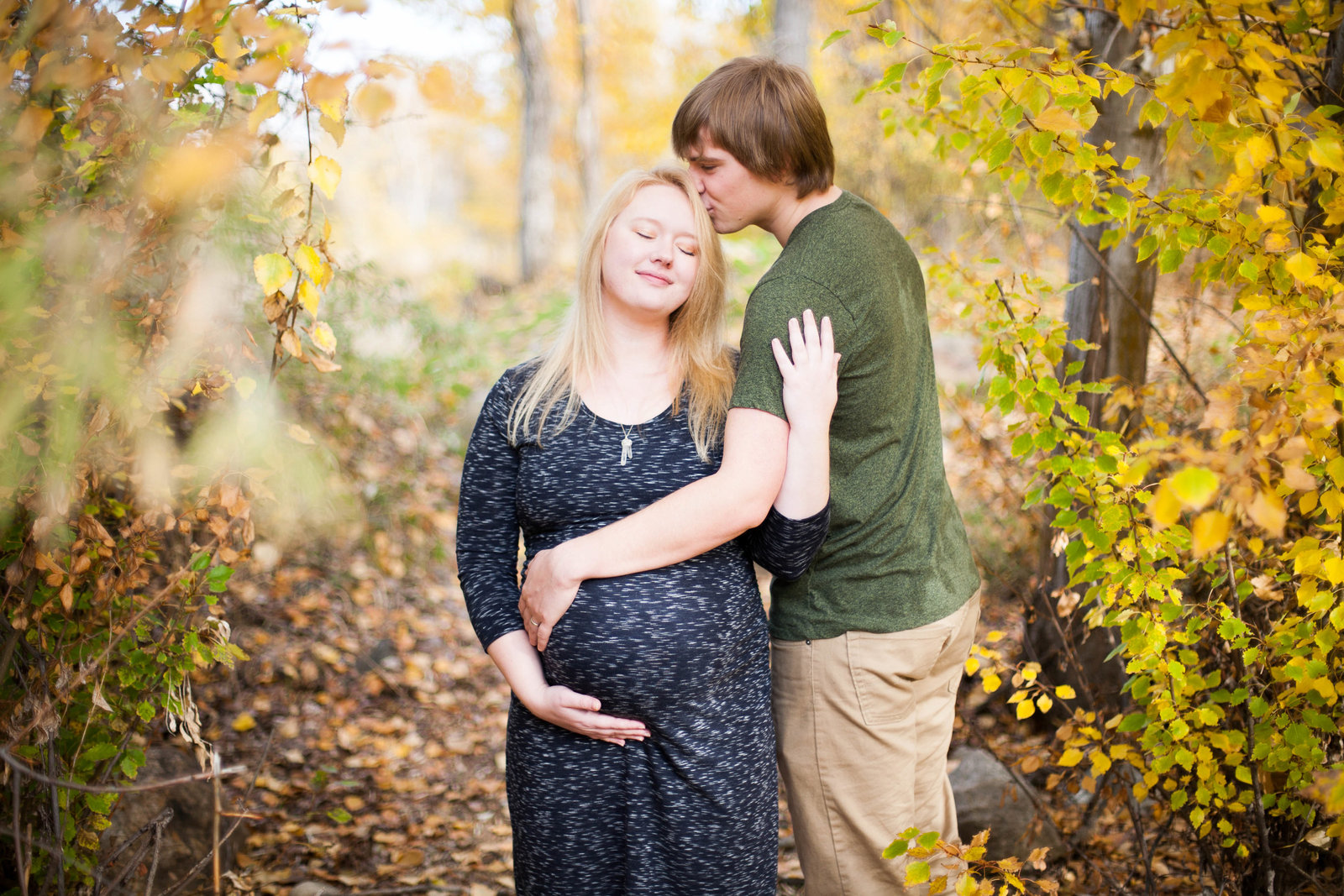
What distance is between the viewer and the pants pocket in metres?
2.06

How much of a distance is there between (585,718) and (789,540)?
1.95 ft

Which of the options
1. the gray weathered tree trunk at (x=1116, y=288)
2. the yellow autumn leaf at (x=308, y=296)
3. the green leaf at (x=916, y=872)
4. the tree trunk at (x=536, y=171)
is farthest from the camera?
the tree trunk at (x=536, y=171)

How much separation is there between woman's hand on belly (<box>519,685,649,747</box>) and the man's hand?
118mm

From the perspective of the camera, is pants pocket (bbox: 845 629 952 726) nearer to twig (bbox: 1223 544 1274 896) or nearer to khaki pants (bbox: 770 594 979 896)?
khaki pants (bbox: 770 594 979 896)

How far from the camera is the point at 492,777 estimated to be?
396 cm

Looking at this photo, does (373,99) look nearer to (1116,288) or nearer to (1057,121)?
(1057,121)

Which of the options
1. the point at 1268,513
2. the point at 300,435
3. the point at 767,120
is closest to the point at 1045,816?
the point at 1268,513

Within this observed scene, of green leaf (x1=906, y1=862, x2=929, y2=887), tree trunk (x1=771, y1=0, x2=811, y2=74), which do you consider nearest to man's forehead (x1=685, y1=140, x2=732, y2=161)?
green leaf (x1=906, y1=862, x2=929, y2=887)

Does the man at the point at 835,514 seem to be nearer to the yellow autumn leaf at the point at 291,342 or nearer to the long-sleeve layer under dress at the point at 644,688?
the long-sleeve layer under dress at the point at 644,688

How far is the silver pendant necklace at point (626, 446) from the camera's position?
6.75 ft

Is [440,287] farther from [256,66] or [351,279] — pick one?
[256,66]

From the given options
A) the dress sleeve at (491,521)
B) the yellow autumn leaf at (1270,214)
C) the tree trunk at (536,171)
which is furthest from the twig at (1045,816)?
the tree trunk at (536,171)

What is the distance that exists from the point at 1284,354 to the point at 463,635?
14.0 feet

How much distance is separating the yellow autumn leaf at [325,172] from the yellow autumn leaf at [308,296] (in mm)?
193
